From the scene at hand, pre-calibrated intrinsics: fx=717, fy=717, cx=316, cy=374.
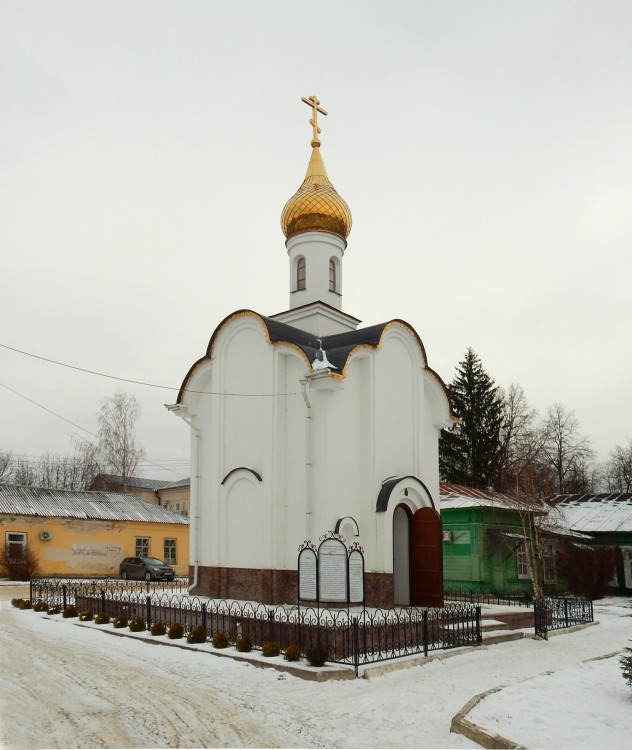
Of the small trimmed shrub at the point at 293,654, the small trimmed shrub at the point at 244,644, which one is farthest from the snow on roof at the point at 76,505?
the small trimmed shrub at the point at 293,654

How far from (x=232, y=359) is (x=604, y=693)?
11272mm

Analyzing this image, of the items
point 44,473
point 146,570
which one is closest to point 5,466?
point 44,473

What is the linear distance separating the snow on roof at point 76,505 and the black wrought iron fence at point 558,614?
67.7ft

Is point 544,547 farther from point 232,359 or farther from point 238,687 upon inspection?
point 238,687

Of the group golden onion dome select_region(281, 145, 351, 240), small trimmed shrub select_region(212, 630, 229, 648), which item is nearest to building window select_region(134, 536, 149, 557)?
golden onion dome select_region(281, 145, 351, 240)

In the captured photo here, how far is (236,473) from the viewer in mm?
16609

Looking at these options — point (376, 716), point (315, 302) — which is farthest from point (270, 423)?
point (376, 716)

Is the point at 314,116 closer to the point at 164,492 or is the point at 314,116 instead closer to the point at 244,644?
the point at 244,644

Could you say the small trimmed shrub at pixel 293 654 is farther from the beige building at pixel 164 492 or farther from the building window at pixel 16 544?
the beige building at pixel 164 492

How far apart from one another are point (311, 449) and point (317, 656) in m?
5.65

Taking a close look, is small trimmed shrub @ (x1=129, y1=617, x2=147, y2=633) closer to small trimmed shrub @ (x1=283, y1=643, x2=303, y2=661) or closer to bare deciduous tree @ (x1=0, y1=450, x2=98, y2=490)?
small trimmed shrub @ (x1=283, y1=643, x2=303, y2=661)

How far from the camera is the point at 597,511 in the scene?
2817cm

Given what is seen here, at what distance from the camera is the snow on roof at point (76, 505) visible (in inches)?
1161

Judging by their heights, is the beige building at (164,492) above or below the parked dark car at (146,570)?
above
